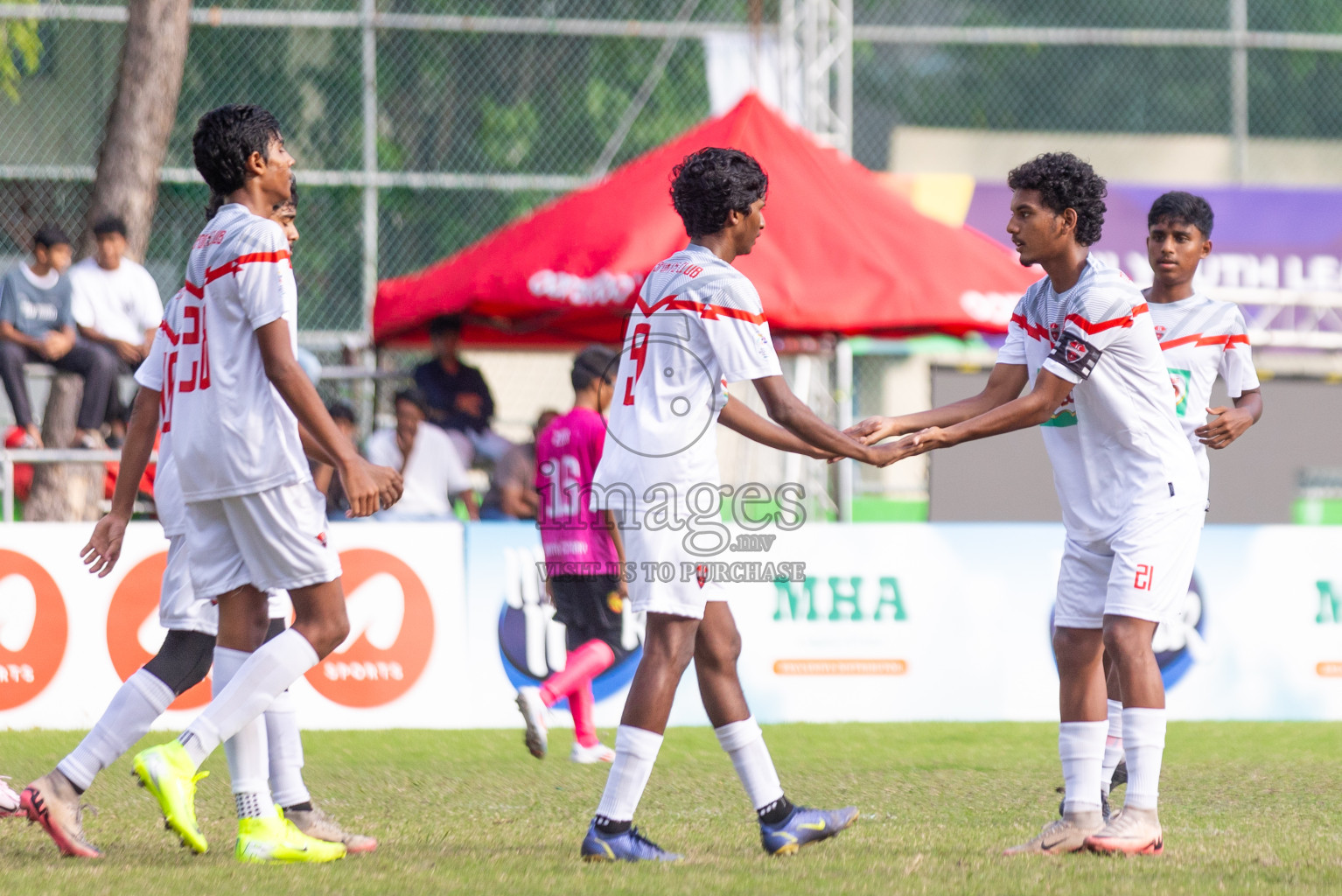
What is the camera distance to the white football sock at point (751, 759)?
4824mm

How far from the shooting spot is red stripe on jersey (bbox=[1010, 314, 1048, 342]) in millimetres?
5173

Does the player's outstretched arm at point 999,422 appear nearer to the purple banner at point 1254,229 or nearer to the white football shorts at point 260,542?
the white football shorts at point 260,542

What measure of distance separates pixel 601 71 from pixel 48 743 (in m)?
12.6

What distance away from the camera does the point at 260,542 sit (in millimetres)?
4602

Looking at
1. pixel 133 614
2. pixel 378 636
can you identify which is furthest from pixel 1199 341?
pixel 133 614

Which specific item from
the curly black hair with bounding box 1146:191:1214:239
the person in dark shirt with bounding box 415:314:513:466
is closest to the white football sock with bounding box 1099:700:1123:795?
the curly black hair with bounding box 1146:191:1214:239

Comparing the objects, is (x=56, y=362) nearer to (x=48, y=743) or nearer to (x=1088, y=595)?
(x=48, y=743)

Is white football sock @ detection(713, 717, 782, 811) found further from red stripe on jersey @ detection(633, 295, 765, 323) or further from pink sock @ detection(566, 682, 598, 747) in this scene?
pink sock @ detection(566, 682, 598, 747)

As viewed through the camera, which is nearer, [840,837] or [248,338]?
[248,338]

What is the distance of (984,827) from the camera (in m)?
5.57

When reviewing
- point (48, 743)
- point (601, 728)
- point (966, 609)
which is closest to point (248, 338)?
point (48, 743)

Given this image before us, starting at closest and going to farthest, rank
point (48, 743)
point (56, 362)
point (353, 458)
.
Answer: point (353, 458) → point (48, 743) → point (56, 362)

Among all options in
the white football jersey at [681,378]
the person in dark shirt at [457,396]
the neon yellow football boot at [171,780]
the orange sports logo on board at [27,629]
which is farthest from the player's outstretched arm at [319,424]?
the person in dark shirt at [457,396]

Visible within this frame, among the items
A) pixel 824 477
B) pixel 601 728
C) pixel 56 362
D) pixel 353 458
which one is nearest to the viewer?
pixel 353 458
